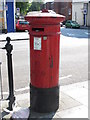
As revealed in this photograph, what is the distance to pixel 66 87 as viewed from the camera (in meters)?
5.04

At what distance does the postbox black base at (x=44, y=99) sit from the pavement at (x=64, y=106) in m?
0.09

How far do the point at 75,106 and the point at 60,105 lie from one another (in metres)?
0.28

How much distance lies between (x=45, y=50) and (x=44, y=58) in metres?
0.14

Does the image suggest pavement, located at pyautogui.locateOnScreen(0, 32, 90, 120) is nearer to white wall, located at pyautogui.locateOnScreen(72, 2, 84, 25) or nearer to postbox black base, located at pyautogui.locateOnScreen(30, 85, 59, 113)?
postbox black base, located at pyautogui.locateOnScreen(30, 85, 59, 113)

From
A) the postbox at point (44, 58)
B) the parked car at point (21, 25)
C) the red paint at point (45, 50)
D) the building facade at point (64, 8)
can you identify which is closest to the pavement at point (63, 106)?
the postbox at point (44, 58)

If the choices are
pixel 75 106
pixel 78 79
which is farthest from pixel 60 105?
pixel 78 79

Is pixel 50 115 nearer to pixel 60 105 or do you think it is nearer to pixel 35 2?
pixel 60 105

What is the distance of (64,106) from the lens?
12.7ft

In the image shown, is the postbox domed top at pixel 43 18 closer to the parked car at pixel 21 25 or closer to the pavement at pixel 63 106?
the pavement at pixel 63 106

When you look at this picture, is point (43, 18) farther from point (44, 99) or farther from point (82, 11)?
point (82, 11)

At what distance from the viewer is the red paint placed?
3.26m

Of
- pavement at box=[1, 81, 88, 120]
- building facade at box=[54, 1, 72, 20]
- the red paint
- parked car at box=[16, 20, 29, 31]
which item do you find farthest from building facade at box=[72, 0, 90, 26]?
the red paint

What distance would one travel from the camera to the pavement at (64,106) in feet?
11.6

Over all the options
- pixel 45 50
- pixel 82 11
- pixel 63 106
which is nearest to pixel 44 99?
pixel 63 106
